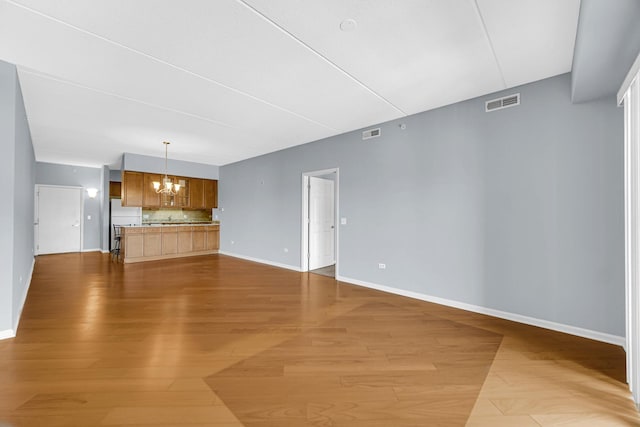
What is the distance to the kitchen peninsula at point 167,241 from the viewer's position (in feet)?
22.3

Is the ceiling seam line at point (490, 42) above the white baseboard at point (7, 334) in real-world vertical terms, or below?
above

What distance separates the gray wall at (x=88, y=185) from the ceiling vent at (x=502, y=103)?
10486 millimetres

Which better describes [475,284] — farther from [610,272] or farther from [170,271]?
[170,271]

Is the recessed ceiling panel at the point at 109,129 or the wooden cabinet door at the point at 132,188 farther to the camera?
the wooden cabinet door at the point at 132,188

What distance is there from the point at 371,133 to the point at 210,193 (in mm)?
5908

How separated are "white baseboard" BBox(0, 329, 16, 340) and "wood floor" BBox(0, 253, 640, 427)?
89mm

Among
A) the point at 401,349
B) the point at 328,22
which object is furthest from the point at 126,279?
the point at 328,22

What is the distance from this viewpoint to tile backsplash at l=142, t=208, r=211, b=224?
843cm

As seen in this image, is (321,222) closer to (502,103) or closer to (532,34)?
(502,103)

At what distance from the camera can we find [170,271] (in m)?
5.84

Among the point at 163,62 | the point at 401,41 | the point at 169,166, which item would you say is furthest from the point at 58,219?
the point at 401,41

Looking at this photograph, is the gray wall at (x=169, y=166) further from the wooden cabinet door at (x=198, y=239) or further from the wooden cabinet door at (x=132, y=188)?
the wooden cabinet door at (x=198, y=239)

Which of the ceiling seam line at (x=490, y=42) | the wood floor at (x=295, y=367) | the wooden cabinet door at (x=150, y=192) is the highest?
the ceiling seam line at (x=490, y=42)

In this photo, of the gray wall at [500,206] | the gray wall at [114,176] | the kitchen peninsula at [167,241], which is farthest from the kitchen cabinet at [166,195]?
the gray wall at [500,206]
